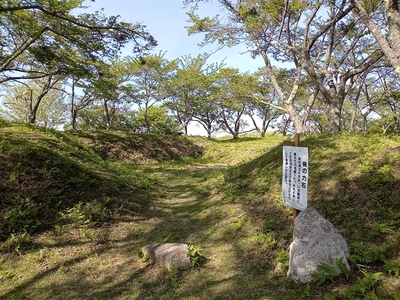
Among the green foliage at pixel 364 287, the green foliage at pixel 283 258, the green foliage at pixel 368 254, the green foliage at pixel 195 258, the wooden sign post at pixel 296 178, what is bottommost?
the green foliage at pixel 195 258

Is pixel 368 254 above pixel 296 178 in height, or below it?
below

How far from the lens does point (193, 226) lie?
671 centimetres

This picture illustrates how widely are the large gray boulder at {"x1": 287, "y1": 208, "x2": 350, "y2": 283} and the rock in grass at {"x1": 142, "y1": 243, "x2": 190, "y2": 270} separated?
1.89 meters

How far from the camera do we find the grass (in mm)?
3906

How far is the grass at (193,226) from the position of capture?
391 centimetres

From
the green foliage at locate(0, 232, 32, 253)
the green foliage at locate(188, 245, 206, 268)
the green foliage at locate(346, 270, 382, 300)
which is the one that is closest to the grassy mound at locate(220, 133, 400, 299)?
the green foliage at locate(346, 270, 382, 300)

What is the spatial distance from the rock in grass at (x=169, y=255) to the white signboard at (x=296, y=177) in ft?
7.03

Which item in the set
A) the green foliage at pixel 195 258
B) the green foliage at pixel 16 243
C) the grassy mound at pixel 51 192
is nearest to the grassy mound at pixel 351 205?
the green foliage at pixel 195 258

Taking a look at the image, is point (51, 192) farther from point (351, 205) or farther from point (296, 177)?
point (351, 205)

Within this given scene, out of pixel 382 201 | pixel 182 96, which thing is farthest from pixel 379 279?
pixel 182 96

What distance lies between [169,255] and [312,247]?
250 centimetres

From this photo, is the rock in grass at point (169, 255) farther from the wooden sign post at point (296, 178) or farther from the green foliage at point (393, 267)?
the green foliage at point (393, 267)

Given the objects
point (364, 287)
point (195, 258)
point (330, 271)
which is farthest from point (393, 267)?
point (195, 258)

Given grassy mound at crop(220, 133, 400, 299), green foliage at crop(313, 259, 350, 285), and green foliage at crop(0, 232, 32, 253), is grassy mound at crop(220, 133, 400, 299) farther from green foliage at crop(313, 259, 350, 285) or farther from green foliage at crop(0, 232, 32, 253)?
green foliage at crop(0, 232, 32, 253)
